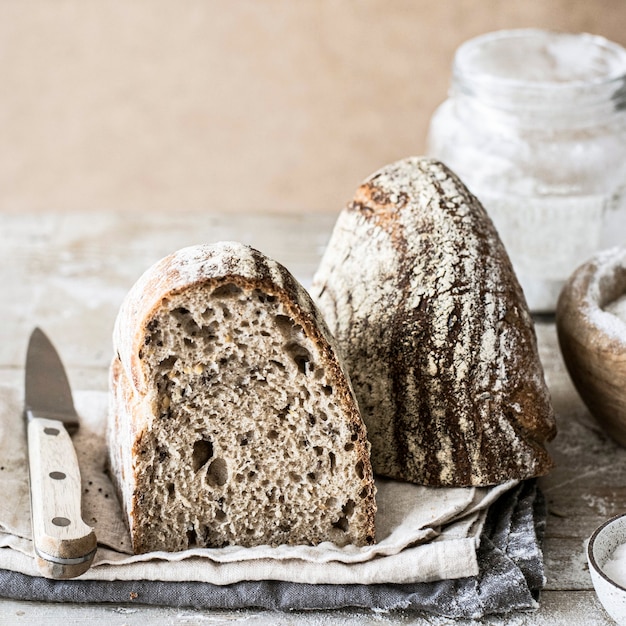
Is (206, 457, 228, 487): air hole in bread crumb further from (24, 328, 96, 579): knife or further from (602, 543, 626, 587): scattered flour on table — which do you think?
(602, 543, 626, 587): scattered flour on table

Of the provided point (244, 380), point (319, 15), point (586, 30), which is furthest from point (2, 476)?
point (586, 30)

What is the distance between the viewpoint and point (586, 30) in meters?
2.80

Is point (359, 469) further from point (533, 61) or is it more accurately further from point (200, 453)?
point (533, 61)

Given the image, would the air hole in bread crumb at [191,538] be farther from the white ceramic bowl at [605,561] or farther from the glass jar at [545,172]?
the glass jar at [545,172]

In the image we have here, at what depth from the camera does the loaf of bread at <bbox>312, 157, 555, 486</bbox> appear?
1.27 meters

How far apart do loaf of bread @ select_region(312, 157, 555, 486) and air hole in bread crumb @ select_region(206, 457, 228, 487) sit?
0.23 m

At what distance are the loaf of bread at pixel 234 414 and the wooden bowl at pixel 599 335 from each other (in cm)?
40

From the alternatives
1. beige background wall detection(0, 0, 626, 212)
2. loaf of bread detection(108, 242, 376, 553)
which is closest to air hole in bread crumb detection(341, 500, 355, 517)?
loaf of bread detection(108, 242, 376, 553)

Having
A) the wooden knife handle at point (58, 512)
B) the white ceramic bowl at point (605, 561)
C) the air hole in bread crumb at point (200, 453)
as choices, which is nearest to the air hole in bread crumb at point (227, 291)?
the air hole in bread crumb at point (200, 453)

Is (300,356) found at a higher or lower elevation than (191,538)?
higher

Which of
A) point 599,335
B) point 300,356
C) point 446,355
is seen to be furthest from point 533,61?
point 300,356

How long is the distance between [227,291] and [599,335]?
22.2 inches

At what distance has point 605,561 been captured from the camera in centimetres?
112

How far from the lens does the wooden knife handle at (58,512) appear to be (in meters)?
1.08
